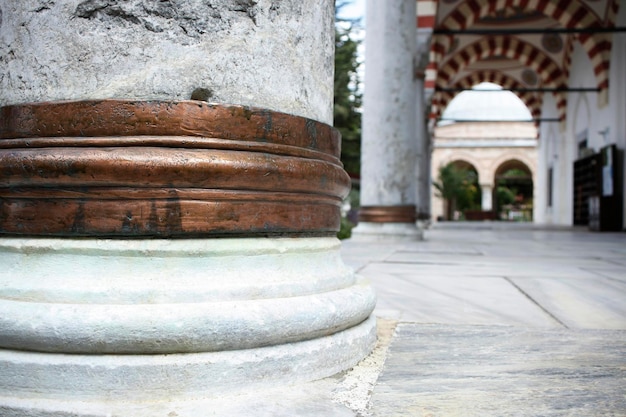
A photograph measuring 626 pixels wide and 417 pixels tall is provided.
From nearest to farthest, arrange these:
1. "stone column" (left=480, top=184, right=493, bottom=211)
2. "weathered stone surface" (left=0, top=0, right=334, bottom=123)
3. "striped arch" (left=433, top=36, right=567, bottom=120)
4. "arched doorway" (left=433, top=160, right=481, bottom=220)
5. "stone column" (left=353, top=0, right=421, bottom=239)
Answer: "weathered stone surface" (left=0, top=0, right=334, bottom=123), "stone column" (left=353, top=0, right=421, bottom=239), "striped arch" (left=433, top=36, right=567, bottom=120), "arched doorway" (left=433, top=160, right=481, bottom=220), "stone column" (left=480, top=184, right=493, bottom=211)

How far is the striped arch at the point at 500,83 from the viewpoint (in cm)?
2180

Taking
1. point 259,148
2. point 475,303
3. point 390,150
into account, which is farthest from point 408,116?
point 259,148

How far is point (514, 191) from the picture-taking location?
39406mm

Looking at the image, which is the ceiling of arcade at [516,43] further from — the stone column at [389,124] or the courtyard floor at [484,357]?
the courtyard floor at [484,357]

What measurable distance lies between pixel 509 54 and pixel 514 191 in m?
21.1

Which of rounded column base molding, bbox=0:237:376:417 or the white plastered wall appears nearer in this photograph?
rounded column base molding, bbox=0:237:376:417

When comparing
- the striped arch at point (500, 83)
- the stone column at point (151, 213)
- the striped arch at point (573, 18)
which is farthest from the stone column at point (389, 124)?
the striped arch at point (500, 83)

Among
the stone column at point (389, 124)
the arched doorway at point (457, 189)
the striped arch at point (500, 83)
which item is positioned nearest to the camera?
the stone column at point (389, 124)

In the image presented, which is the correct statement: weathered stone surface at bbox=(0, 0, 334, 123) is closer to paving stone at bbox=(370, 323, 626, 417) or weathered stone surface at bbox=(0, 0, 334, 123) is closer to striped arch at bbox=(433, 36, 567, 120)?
paving stone at bbox=(370, 323, 626, 417)

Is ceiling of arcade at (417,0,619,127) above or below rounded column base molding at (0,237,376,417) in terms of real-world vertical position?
above

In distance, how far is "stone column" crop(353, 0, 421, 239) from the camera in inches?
256

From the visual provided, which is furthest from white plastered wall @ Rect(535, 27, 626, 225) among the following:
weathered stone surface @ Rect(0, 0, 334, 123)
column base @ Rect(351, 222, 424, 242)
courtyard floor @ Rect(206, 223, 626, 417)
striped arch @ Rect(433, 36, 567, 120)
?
weathered stone surface @ Rect(0, 0, 334, 123)

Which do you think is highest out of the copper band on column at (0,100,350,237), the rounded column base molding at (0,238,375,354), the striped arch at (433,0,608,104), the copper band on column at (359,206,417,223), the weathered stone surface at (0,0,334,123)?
the striped arch at (433,0,608,104)

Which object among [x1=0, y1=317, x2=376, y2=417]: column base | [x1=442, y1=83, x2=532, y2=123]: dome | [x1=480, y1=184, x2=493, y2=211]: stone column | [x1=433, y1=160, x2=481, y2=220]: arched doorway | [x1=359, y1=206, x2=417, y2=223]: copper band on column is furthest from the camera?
[x1=442, y1=83, x2=532, y2=123]: dome
